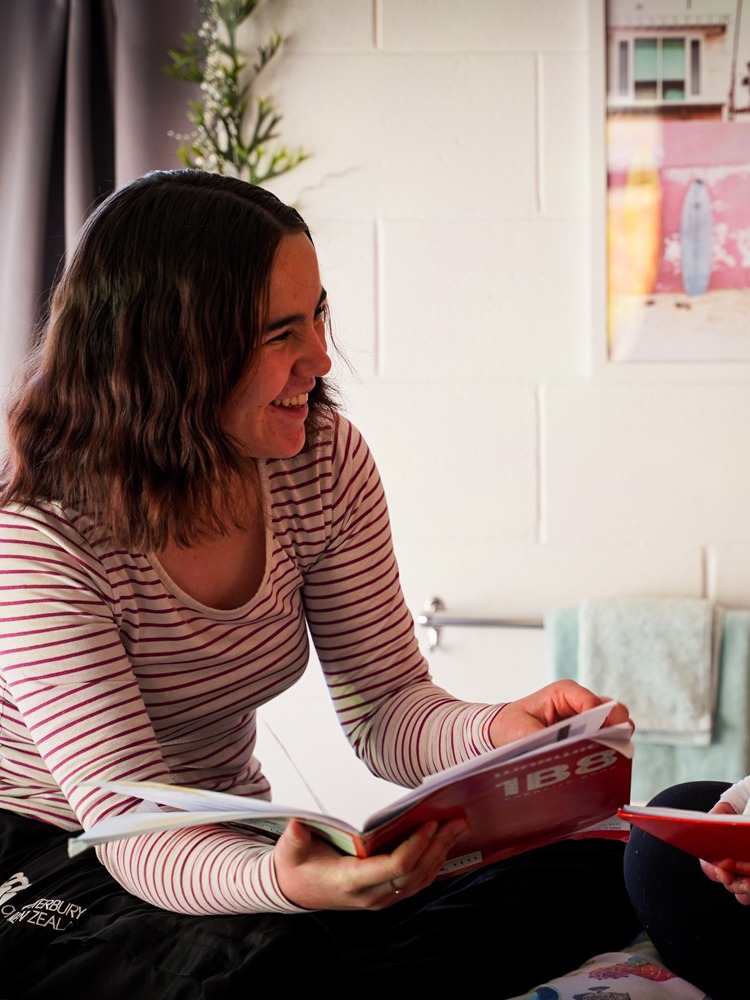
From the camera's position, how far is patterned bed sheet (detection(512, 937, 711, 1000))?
897mm

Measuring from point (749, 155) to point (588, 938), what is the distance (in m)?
1.33

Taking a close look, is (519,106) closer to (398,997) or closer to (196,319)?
(196,319)

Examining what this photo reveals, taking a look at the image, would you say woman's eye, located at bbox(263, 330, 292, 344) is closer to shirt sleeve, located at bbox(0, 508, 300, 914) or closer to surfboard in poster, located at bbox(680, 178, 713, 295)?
shirt sleeve, located at bbox(0, 508, 300, 914)

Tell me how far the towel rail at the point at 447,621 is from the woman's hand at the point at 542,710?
0.84m

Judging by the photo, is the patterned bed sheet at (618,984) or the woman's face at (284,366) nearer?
the patterned bed sheet at (618,984)

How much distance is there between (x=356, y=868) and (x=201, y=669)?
→ 0.35m

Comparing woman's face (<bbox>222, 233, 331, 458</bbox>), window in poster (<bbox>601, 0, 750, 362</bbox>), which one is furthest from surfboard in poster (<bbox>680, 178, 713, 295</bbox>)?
woman's face (<bbox>222, 233, 331, 458</bbox>)

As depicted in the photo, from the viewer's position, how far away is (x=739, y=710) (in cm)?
179

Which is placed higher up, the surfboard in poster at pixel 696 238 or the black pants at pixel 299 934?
the surfboard in poster at pixel 696 238

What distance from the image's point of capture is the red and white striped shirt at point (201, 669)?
924 mm

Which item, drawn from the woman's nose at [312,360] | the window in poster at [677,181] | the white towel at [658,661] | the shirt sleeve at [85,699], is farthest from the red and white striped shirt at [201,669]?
the window in poster at [677,181]

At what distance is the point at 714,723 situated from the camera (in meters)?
1.80

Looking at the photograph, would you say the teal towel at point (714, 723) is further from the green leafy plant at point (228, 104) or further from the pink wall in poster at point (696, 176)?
the green leafy plant at point (228, 104)

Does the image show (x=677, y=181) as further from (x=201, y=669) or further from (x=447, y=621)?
(x=201, y=669)
